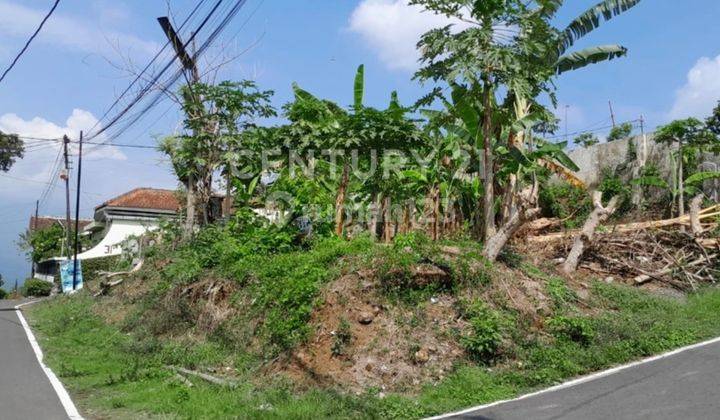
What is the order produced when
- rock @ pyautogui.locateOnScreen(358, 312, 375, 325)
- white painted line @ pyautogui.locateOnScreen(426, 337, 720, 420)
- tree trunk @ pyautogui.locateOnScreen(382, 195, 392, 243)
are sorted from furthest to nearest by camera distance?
tree trunk @ pyautogui.locateOnScreen(382, 195, 392, 243)
rock @ pyautogui.locateOnScreen(358, 312, 375, 325)
white painted line @ pyautogui.locateOnScreen(426, 337, 720, 420)

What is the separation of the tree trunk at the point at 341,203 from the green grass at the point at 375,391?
393cm

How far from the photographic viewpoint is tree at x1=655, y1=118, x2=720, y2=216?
59.6 ft

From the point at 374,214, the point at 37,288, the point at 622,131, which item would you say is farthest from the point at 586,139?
the point at 37,288

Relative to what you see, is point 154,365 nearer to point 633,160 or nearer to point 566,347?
point 566,347

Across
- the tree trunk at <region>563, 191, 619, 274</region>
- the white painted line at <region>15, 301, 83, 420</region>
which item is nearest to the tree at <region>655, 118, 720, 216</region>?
the tree trunk at <region>563, 191, 619, 274</region>

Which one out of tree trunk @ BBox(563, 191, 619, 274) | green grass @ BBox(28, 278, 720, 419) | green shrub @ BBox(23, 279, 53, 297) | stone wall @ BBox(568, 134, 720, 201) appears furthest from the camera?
green shrub @ BBox(23, 279, 53, 297)

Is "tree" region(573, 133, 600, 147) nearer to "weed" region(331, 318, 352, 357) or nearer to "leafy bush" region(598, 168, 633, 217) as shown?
"leafy bush" region(598, 168, 633, 217)

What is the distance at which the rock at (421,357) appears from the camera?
870 cm

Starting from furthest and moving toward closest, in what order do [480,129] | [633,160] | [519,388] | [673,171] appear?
[633,160] < [673,171] < [480,129] < [519,388]

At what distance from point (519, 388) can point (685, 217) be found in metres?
10.6

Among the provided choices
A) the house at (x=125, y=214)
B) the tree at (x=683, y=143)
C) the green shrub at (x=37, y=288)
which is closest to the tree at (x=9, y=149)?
the house at (x=125, y=214)

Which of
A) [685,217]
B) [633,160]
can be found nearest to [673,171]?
[633,160]

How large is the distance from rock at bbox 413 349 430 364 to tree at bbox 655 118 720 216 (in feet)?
41.6

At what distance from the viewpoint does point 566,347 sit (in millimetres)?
9086
